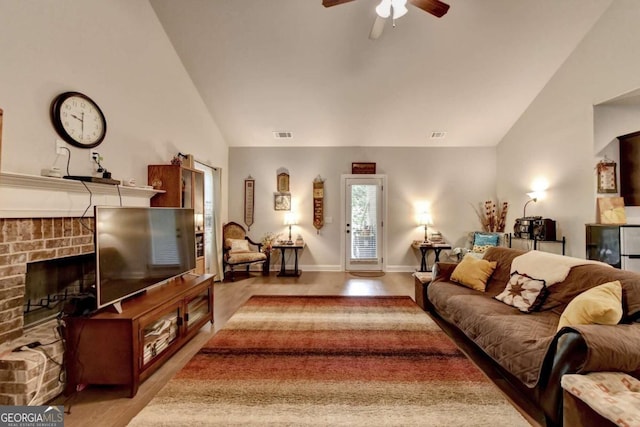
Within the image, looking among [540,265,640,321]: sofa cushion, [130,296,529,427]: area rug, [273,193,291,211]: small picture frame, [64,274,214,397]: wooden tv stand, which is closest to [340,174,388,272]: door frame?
[273,193,291,211]: small picture frame

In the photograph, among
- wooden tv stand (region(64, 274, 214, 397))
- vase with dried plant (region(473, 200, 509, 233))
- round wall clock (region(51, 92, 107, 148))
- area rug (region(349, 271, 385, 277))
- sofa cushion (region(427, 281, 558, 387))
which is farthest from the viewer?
vase with dried plant (region(473, 200, 509, 233))

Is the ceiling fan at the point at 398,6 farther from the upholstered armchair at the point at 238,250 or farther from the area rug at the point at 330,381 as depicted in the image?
the upholstered armchair at the point at 238,250

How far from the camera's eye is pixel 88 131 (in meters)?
2.40

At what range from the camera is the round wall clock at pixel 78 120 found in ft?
7.02

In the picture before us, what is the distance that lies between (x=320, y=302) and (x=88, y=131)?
9.59ft

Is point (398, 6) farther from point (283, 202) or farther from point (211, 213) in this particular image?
point (211, 213)

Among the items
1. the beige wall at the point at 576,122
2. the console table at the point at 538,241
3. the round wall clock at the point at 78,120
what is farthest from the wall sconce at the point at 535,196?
the round wall clock at the point at 78,120

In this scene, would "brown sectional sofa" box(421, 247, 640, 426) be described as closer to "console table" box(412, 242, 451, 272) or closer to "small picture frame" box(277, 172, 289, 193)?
"console table" box(412, 242, 451, 272)

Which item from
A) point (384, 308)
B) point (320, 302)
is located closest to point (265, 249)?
point (320, 302)

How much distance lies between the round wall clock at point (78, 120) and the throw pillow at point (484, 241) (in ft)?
18.0

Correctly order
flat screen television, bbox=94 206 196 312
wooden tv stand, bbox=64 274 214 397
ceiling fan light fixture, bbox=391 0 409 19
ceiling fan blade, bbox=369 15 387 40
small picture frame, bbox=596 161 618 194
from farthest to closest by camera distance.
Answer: small picture frame, bbox=596 161 618 194 < ceiling fan blade, bbox=369 15 387 40 < ceiling fan light fixture, bbox=391 0 409 19 < flat screen television, bbox=94 206 196 312 < wooden tv stand, bbox=64 274 214 397

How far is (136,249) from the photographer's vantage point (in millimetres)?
2266

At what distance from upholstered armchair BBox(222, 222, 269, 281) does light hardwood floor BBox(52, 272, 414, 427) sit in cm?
31

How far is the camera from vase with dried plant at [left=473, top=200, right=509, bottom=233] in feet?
18.1
